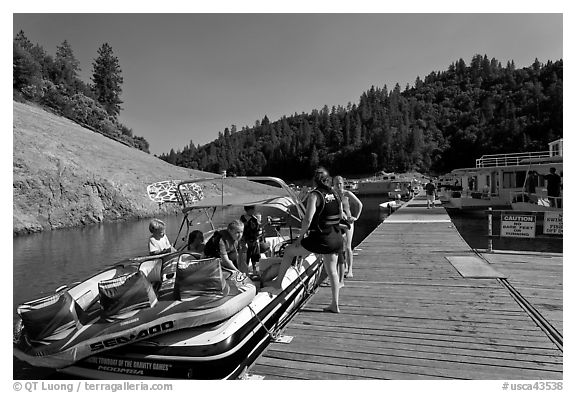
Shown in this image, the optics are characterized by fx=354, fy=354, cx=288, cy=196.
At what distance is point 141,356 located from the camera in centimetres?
385

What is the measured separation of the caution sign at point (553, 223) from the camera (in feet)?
32.2

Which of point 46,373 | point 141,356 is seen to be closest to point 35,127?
point 46,373

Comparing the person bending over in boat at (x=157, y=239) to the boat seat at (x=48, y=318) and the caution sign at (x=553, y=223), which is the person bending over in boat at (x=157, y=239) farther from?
the caution sign at (x=553, y=223)

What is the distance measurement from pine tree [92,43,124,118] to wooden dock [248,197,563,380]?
8774 centimetres

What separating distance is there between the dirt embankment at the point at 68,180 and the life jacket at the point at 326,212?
74.6ft

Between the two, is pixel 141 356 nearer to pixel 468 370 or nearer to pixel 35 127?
pixel 468 370

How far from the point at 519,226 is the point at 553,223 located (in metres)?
0.86

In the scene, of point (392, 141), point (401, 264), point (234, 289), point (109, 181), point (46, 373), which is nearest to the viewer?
point (234, 289)

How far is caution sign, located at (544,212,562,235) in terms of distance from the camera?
387 inches

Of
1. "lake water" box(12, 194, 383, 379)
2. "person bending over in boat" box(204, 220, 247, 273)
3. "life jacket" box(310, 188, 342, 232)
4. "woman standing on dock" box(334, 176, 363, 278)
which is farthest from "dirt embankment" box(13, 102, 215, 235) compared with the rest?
"life jacket" box(310, 188, 342, 232)

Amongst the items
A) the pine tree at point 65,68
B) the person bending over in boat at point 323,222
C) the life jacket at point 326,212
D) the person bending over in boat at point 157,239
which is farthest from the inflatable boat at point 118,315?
the pine tree at point 65,68

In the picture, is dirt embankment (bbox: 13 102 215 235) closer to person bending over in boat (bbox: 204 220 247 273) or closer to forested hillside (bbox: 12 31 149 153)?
forested hillside (bbox: 12 31 149 153)

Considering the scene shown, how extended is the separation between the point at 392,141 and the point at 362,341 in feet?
582

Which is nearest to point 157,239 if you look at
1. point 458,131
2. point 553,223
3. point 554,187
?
point 553,223
